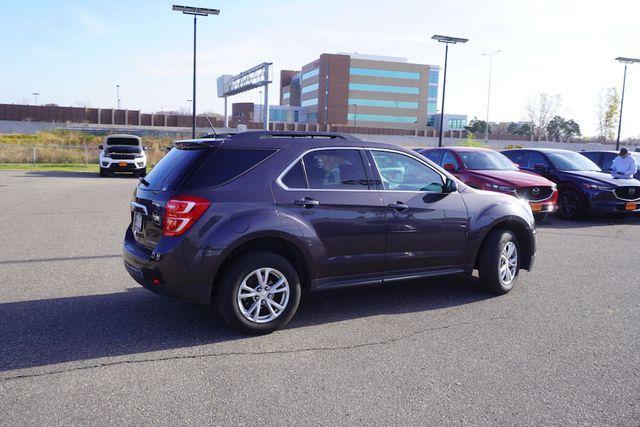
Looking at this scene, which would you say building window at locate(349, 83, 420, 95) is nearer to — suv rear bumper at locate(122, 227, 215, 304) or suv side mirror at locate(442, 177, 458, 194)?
suv side mirror at locate(442, 177, 458, 194)

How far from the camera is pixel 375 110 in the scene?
11100cm

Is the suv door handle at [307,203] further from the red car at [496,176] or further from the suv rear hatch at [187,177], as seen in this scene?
the red car at [496,176]

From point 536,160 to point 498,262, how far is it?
914 cm

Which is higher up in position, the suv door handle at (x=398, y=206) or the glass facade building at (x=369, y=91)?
the glass facade building at (x=369, y=91)

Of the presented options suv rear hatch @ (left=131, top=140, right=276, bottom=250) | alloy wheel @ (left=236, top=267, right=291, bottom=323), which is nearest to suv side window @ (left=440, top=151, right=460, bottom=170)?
suv rear hatch @ (left=131, top=140, right=276, bottom=250)

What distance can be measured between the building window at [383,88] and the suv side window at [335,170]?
348 feet

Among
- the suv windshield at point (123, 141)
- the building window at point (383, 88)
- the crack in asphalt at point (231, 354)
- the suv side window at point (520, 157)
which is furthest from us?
the building window at point (383, 88)

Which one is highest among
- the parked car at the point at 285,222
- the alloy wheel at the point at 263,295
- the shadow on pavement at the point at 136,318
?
the parked car at the point at 285,222

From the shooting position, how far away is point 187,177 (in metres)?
4.61

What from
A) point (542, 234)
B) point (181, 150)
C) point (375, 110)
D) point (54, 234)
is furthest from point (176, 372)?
point (375, 110)

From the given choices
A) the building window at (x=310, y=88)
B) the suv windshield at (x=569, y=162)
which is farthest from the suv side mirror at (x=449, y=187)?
the building window at (x=310, y=88)

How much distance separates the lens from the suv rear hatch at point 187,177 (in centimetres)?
457

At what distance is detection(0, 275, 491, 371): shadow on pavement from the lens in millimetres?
4359

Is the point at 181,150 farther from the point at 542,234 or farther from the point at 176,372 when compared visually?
the point at 542,234
